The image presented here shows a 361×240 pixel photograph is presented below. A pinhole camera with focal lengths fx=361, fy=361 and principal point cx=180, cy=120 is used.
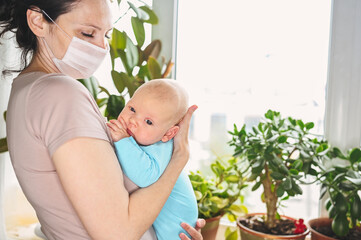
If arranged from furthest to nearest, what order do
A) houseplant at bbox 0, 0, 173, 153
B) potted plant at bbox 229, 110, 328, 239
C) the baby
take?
houseplant at bbox 0, 0, 173, 153 → potted plant at bbox 229, 110, 328, 239 → the baby

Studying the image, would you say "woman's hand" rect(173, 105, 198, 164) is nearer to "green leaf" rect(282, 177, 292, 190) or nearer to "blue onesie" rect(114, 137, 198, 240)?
"blue onesie" rect(114, 137, 198, 240)

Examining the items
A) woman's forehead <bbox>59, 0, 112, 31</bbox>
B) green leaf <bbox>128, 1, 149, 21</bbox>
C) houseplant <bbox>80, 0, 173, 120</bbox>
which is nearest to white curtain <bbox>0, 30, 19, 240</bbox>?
houseplant <bbox>80, 0, 173, 120</bbox>

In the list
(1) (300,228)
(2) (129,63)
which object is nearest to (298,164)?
(1) (300,228)

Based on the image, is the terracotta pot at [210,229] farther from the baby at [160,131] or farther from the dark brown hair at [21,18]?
the dark brown hair at [21,18]

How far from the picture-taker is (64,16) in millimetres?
917

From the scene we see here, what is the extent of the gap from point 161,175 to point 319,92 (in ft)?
4.18

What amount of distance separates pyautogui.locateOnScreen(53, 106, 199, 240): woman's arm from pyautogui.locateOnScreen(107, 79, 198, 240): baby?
0.15 m

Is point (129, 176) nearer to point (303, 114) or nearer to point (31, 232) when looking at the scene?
point (31, 232)

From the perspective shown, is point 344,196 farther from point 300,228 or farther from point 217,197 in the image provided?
point 217,197

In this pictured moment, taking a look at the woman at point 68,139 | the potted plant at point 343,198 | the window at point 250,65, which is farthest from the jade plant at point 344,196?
the woman at point 68,139

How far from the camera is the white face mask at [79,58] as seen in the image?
38.0 inches

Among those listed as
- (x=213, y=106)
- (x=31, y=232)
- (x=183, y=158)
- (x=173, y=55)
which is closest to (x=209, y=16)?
(x=173, y=55)

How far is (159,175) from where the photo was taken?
973 millimetres

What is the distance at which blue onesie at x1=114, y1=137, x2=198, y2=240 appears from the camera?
938mm
